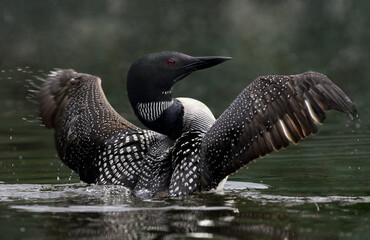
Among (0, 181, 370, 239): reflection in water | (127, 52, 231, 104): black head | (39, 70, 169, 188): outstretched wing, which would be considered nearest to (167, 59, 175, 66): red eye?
(127, 52, 231, 104): black head

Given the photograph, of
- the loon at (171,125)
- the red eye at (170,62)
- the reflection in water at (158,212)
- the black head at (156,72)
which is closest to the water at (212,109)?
the reflection in water at (158,212)

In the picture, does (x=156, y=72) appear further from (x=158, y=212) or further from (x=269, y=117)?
(x=158, y=212)

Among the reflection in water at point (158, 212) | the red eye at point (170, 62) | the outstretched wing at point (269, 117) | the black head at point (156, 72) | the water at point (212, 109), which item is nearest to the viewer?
the reflection in water at point (158, 212)

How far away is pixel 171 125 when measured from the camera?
567cm

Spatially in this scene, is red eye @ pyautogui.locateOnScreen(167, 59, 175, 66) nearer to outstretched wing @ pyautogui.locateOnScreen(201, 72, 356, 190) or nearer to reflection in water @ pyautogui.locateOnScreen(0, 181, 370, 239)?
outstretched wing @ pyautogui.locateOnScreen(201, 72, 356, 190)

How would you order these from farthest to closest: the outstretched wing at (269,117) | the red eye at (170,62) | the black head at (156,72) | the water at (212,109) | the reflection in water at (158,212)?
the red eye at (170,62) → the black head at (156,72) → the outstretched wing at (269,117) → the water at (212,109) → the reflection in water at (158,212)

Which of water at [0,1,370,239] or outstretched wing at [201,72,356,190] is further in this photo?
outstretched wing at [201,72,356,190]

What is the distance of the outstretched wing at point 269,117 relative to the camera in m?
5.09

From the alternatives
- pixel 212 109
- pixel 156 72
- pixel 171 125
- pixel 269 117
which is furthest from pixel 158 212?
pixel 212 109

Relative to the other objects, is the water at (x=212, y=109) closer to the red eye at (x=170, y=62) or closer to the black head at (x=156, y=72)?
the black head at (x=156, y=72)

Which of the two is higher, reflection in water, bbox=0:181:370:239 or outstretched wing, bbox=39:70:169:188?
outstretched wing, bbox=39:70:169:188

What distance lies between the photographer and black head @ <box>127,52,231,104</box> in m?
5.54

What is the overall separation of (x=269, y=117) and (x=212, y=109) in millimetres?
5317

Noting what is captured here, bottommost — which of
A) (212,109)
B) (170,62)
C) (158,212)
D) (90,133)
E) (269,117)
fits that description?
(158,212)
